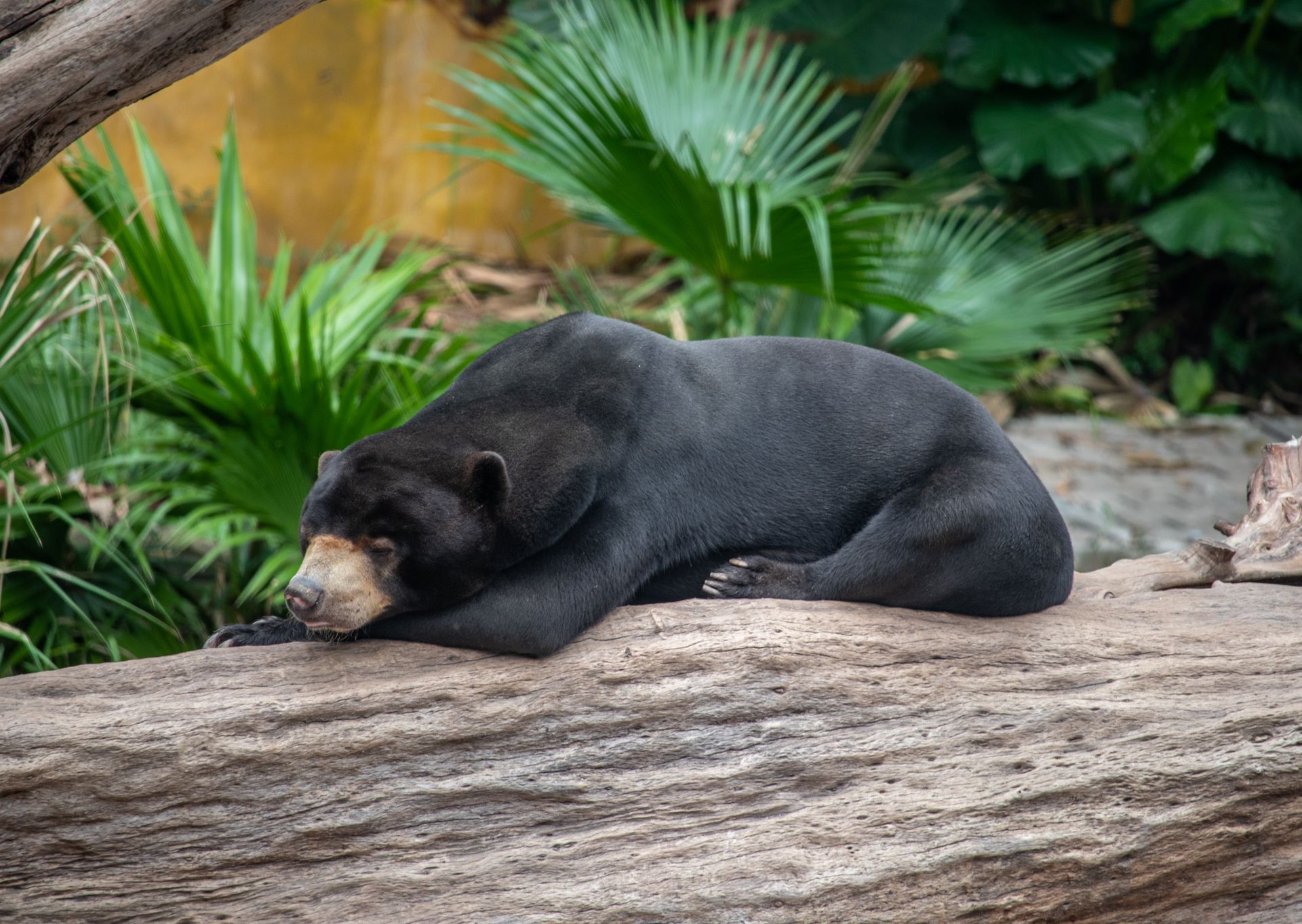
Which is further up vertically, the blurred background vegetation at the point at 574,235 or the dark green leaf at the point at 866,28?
the dark green leaf at the point at 866,28

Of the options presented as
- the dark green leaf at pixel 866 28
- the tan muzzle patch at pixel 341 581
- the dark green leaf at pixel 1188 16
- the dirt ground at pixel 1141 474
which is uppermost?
the dark green leaf at pixel 866 28

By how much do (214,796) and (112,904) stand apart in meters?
0.33

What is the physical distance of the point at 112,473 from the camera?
469 centimetres

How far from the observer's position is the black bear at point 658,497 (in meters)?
2.73

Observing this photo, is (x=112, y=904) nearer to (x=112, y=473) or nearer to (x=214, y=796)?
(x=214, y=796)

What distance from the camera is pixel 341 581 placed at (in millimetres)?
2607

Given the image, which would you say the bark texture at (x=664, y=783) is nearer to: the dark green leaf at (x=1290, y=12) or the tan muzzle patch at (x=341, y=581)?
the tan muzzle patch at (x=341, y=581)

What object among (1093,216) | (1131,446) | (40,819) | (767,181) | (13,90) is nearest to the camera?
(13,90)

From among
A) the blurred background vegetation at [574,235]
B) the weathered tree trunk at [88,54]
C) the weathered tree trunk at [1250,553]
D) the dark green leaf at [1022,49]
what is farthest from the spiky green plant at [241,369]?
the dark green leaf at [1022,49]

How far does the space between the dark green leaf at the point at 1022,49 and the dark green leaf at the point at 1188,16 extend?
35 cm

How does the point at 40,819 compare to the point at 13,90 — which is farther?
the point at 40,819

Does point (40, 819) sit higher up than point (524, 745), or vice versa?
point (40, 819)

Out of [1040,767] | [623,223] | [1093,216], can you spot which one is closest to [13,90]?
[1040,767]

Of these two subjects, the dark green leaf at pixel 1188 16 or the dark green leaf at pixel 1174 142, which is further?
the dark green leaf at pixel 1174 142
